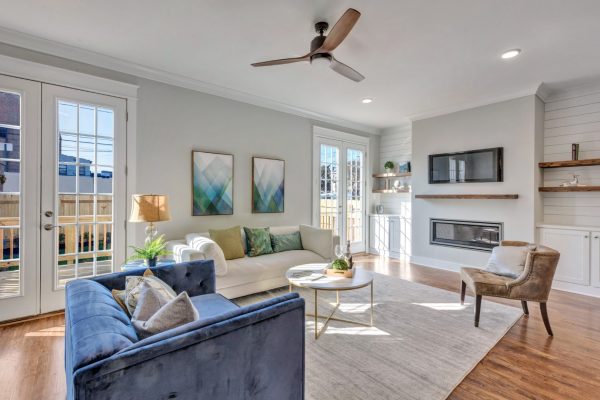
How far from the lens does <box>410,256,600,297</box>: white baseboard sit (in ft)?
12.4

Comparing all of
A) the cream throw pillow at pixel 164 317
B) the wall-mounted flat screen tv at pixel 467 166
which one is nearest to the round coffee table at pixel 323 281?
the cream throw pillow at pixel 164 317

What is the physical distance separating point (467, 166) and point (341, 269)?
3212 millimetres

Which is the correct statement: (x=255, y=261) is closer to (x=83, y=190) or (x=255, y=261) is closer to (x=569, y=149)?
(x=83, y=190)

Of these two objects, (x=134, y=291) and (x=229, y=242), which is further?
(x=229, y=242)

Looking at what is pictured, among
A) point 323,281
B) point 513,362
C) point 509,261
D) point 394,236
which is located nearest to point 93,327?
point 323,281

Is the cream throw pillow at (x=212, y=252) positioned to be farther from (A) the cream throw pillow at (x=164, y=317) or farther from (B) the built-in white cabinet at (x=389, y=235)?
(B) the built-in white cabinet at (x=389, y=235)

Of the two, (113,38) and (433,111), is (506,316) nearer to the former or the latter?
(433,111)

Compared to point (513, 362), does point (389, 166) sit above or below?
above

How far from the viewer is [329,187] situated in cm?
579

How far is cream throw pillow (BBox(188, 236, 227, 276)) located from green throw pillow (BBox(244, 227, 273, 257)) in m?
0.70

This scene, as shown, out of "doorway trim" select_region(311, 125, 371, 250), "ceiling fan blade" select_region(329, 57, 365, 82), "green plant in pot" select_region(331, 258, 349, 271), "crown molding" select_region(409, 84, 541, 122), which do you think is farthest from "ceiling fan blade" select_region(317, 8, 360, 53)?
"crown molding" select_region(409, 84, 541, 122)

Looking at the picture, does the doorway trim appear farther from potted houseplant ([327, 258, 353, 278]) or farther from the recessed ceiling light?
the recessed ceiling light

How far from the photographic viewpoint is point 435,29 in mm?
2693

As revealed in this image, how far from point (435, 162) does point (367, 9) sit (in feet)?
11.4
